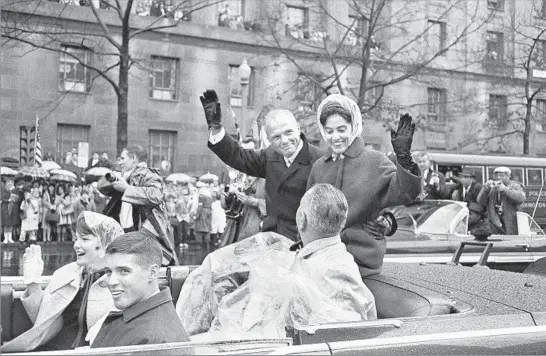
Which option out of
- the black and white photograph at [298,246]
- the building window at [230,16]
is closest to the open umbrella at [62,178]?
the black and white photograph at [298,246]

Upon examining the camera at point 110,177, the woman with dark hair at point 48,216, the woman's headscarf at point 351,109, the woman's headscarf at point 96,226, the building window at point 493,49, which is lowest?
the woman with dark hair at point 48,216

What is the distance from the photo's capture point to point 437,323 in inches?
113

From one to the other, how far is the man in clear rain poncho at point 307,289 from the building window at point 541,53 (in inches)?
67.8

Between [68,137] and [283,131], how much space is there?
2426cm

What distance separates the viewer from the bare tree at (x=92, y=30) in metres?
17.5

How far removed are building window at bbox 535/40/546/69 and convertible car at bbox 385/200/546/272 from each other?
3.28 m

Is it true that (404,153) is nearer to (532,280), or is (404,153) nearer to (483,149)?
(532,280)

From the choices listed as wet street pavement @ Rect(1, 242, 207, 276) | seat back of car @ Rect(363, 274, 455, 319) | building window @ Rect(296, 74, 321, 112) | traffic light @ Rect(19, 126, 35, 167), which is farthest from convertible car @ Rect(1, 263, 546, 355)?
building window @ Rect(296, 74, 321, 112)

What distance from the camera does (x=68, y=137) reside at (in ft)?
90.9

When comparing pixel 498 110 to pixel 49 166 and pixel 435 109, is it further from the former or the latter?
pixel 49 166

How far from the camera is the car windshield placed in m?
9.19

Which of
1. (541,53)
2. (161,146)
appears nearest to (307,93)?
(161,146)

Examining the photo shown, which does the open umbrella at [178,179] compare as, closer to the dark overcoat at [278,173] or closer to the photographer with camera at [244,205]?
the photographer with camera at [244,205]

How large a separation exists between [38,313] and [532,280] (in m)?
2.36
